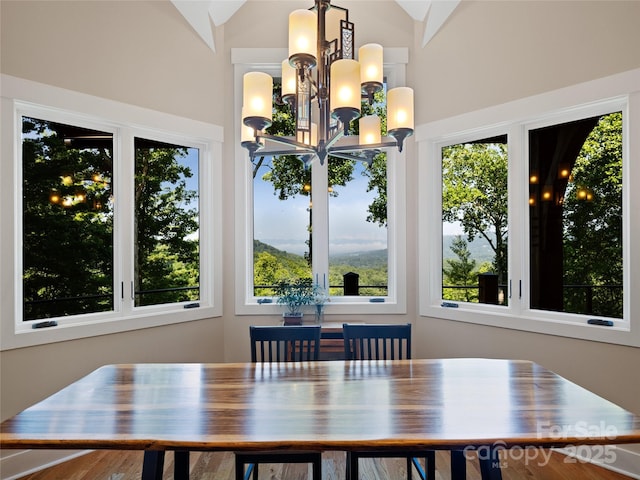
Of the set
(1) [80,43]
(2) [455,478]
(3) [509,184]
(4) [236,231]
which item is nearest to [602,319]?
(3) [509,184]

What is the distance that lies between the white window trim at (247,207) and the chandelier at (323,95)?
1.42 metres

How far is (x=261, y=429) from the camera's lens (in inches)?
52.9

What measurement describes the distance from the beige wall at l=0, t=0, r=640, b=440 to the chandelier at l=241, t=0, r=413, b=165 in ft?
4.88

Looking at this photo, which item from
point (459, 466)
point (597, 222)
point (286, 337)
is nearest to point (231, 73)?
point (286, 337)

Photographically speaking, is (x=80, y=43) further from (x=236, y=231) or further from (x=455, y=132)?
(x=455, y=132)

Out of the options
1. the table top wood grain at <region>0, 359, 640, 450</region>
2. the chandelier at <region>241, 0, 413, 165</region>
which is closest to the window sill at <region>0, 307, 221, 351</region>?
the table top wood grain at <region>0, 359, 640, 450</region>

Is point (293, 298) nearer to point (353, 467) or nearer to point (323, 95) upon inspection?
point (353, 467)

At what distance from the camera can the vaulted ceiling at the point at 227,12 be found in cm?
328

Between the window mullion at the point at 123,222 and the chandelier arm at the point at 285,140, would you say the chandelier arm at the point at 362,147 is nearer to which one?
the chandelier arm at the point at 285,140

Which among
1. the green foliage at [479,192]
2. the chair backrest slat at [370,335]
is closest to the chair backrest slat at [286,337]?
the chair backrest slat at [370,335]

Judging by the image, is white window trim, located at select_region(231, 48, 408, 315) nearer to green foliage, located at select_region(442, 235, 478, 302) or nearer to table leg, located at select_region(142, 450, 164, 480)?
green foliage, located at select_region(442, 235, 478, 302)

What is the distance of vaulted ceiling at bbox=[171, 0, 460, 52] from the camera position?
3.28 m

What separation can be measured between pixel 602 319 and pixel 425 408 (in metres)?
1.90

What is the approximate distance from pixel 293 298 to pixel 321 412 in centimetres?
203
